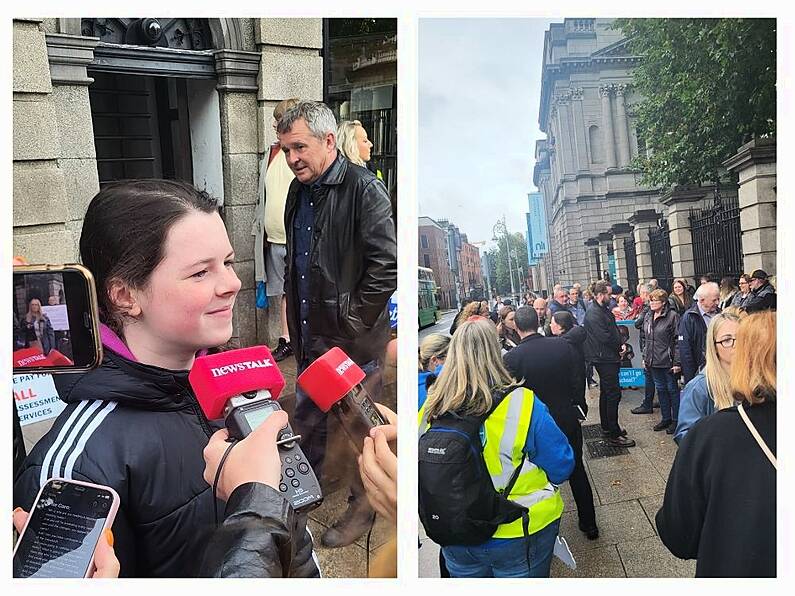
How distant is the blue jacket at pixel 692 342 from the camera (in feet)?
11.1

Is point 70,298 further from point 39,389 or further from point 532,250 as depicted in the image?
point 532,250

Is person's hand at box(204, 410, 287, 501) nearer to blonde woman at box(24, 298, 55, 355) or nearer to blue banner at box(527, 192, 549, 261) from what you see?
blonde woman at box(24, 298, 55, 355)

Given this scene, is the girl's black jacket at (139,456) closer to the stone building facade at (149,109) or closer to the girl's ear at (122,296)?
the girl's ear at (122,296)

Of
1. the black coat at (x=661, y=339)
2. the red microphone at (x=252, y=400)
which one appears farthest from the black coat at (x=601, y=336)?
the red microphone at (x=252, y=400)

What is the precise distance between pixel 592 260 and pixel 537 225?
25 cm

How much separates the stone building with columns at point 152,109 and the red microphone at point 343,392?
0.25 meters

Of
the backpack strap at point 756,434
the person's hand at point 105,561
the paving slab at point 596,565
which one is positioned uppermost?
the backpack strap at point 756,434

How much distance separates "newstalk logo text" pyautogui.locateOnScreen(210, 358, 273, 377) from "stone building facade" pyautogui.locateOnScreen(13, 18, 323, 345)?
0.08m

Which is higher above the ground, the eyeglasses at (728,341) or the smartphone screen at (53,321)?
the smartphone screen at (53,321)

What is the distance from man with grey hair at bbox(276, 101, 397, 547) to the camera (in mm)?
3363

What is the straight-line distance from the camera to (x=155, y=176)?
3256mm

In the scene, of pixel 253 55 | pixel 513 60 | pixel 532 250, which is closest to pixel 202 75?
pixel 253 55

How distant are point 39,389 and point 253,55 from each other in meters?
1.50

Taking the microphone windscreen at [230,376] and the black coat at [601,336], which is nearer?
the microphone windscreen at [230,376]
